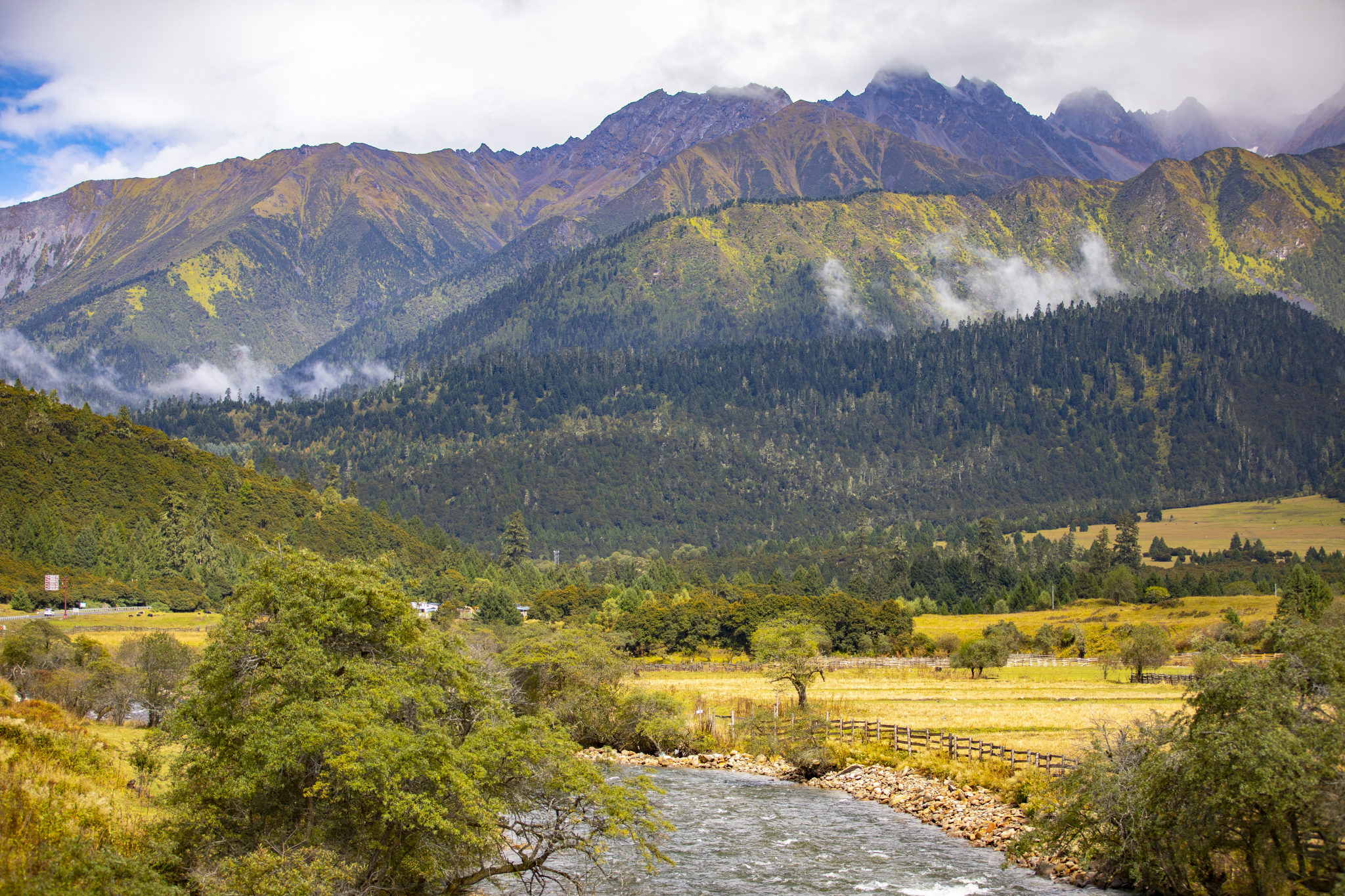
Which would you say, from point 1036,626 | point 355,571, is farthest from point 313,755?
point 1036,626

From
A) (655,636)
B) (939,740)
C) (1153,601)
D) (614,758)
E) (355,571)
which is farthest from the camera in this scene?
(1153,601)

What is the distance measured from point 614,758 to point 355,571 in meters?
49.0

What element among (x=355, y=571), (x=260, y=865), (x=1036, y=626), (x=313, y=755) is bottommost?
(x=1036, y=626)

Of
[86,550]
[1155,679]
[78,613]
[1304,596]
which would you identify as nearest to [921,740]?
[1155,679]

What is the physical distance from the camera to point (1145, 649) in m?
118

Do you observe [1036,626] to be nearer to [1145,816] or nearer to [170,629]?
[170,629]

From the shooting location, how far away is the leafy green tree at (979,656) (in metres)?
128

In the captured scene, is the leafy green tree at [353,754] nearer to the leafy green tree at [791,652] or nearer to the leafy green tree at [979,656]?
the leafy green tree at [791,652]

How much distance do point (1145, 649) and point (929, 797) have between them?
224 ft

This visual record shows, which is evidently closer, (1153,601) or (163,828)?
(163,828)

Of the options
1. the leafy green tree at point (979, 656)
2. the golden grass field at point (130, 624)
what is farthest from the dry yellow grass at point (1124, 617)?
the golden grass field at point (130, 624)

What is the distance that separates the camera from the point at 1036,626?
170 meters

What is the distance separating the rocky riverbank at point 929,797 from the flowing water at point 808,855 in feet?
2.63

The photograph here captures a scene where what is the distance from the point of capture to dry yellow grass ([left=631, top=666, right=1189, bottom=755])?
7675 cm
